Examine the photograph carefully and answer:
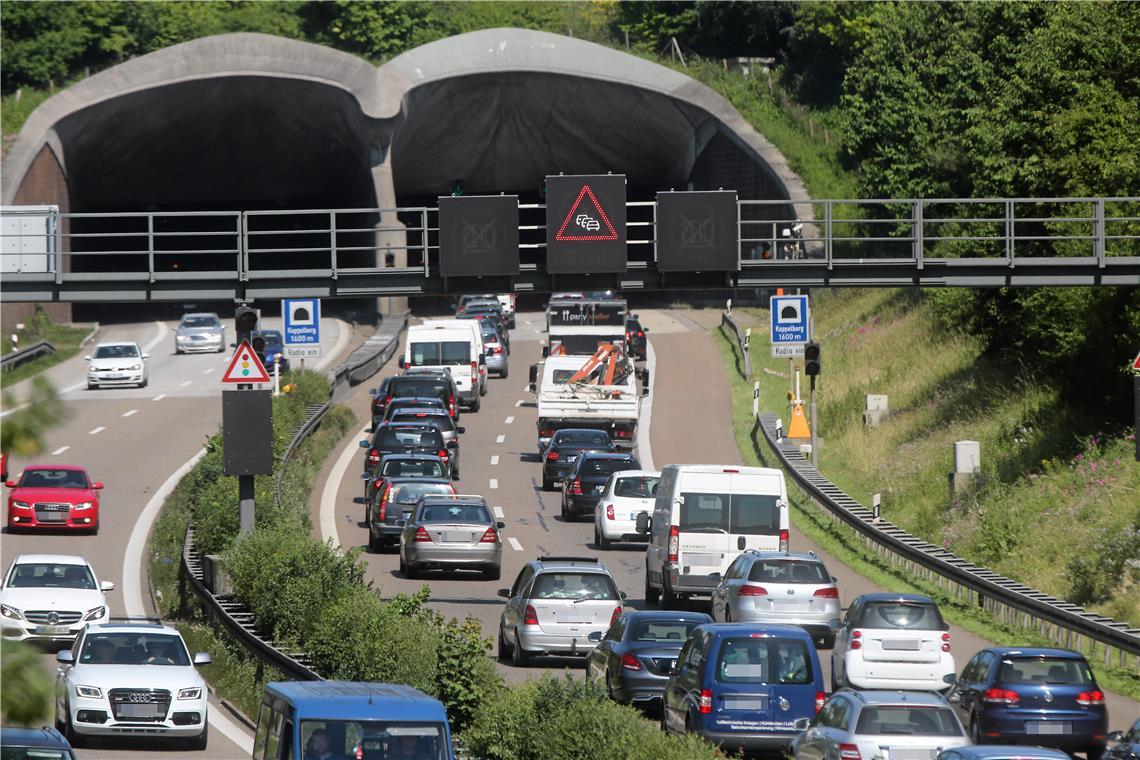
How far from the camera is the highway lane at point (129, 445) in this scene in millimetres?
30609

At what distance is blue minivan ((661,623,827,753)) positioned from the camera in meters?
17.4

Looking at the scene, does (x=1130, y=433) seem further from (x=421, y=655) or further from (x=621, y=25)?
(x=621, y=25)

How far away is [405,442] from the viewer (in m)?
40.6

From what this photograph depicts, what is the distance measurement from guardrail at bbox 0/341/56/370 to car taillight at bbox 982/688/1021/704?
4883 cm

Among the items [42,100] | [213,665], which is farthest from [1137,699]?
[42,100]

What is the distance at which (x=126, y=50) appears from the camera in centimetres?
10775

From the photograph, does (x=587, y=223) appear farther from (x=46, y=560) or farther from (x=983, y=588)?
(x=46, y=560)

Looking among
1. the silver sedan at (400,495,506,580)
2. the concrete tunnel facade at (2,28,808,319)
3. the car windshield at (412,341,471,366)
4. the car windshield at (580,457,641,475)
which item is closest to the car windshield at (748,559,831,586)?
the silver sedan at (400,495,506,580)

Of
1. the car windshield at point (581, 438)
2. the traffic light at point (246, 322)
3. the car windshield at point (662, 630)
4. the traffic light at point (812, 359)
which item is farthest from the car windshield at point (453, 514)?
the car windshield at point (581, 438)

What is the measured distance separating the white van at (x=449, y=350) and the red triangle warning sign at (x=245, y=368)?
27235 mm

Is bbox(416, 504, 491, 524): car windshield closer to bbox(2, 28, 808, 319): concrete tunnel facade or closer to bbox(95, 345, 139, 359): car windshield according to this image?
bbox(95, 345, 139, 359): car windshield

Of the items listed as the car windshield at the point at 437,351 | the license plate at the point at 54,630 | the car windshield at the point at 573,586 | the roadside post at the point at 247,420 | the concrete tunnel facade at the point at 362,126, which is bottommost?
the license plate at the point at 54,630

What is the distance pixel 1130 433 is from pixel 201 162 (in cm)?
6222

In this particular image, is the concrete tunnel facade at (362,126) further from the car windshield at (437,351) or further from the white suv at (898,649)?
the white suv at (898,649)
